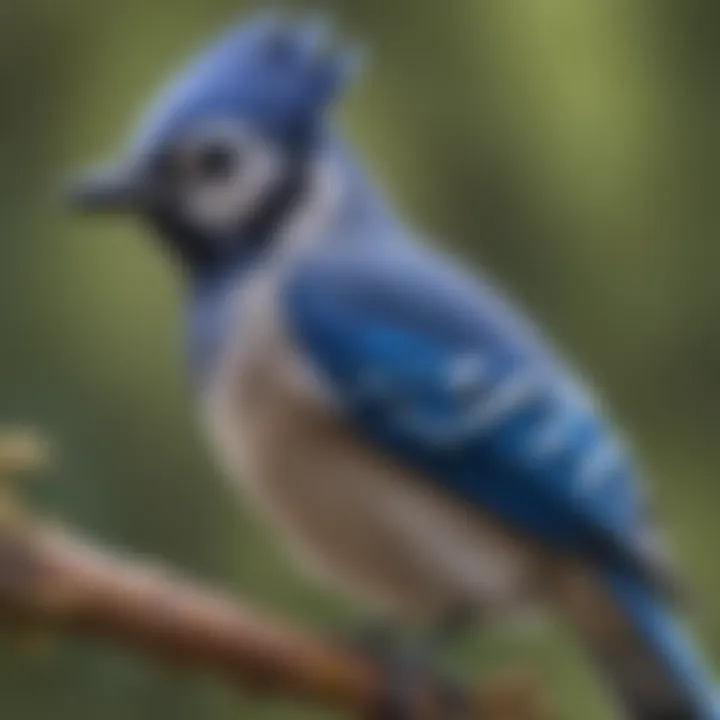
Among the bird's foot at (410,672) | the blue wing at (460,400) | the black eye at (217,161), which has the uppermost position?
the black eye at (217,161)

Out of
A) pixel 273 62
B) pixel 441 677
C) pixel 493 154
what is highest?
pixel 493 154

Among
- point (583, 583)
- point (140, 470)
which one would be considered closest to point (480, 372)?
point (583, 583)

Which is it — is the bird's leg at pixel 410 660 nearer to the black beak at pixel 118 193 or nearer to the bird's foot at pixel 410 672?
the bird's foot at pixel 410 672

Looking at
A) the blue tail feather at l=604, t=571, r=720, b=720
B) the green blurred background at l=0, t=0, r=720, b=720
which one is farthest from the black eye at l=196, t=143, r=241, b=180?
the blue tail feather at l=604, t=571, r=720, b=720

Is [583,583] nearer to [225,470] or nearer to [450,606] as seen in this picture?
[450,606]

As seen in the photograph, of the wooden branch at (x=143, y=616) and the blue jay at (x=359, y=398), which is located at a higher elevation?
the blue jay at (x=359, y=398)

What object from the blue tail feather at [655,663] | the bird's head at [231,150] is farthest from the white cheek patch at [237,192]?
the blue tail feather at [655,663]
